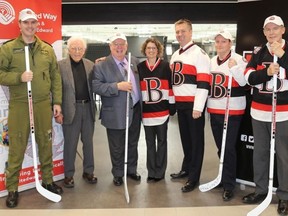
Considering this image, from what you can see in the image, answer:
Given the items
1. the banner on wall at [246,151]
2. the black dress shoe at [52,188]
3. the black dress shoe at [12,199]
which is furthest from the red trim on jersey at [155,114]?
the black dress shoe at [12,199]

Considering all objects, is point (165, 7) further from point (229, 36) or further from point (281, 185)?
point (281, 185)

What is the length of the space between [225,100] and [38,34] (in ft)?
6.71

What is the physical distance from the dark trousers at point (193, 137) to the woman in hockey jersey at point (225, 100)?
0.17 metres

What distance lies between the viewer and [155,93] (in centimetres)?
366

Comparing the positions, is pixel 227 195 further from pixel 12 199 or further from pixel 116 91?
A: pixel 12 199

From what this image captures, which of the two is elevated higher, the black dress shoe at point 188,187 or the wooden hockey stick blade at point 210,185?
the wooden hockey stick blade at point 210,185

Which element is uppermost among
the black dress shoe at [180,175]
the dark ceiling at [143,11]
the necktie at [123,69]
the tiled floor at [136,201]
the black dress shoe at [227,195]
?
the dark ceiling at [143,11]

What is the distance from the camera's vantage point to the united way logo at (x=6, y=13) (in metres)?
3.23

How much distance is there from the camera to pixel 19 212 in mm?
3090

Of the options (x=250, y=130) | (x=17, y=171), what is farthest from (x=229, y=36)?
(x=17, y=171)

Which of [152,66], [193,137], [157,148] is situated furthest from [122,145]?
[152,66]

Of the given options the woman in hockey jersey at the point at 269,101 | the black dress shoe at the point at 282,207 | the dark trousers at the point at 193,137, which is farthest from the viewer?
the dark trousers at the point at 193,137

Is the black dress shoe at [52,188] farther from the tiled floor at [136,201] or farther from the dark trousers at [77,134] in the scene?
the dark trousers at [77,134]

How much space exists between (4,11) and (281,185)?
118 inches
